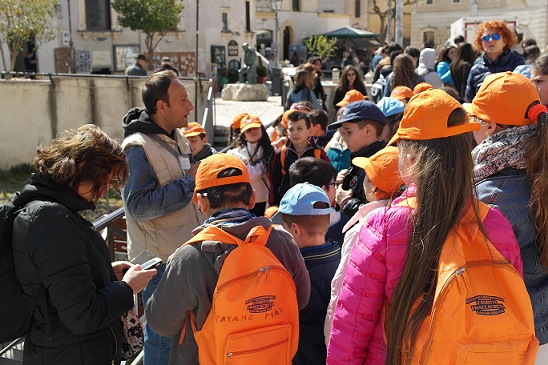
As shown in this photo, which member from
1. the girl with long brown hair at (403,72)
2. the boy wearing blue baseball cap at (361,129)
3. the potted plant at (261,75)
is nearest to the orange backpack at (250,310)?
the boy wearing blue baseball cap at (361,129)

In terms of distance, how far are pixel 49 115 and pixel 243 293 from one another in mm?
15224

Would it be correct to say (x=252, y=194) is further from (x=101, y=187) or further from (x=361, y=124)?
(x=361, y=124)

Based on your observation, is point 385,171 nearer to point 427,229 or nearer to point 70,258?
point 427,229

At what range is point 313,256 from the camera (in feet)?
10.0

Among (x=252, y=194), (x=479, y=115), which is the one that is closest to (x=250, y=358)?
(x=252, y=194)

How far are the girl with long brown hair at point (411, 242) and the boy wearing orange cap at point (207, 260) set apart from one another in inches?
17.9

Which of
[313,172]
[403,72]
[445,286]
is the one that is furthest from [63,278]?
[403,72]

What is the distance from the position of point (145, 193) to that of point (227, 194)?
3.81 feet

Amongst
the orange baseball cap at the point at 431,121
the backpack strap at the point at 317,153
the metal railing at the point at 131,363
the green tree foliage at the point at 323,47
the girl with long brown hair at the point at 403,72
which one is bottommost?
the metal railing at the point at 131,363

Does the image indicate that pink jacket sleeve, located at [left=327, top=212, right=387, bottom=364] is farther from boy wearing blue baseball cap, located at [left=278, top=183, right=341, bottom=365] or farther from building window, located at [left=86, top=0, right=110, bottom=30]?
building window, located at [left=86, top=0, right=110, bottom=30]

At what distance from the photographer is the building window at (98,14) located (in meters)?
30.6

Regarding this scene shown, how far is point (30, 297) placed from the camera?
98.0 inches

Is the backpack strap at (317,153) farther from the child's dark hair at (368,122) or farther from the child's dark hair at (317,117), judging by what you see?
the child's dark hair at (368,122)

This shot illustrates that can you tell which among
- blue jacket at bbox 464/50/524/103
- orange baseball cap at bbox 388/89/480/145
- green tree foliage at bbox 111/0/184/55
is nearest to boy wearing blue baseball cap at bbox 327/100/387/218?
orange baseball cap at bbox 388/89/480/145
